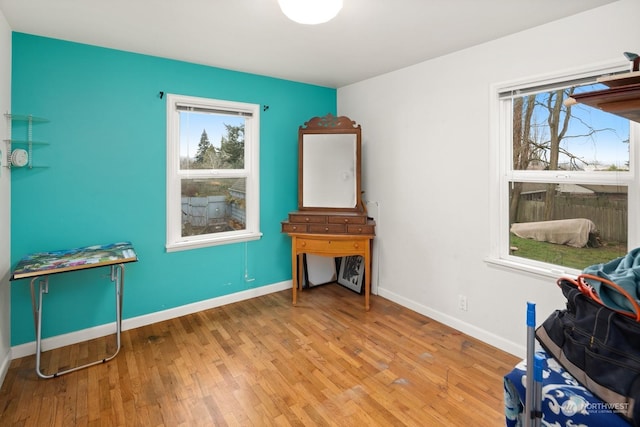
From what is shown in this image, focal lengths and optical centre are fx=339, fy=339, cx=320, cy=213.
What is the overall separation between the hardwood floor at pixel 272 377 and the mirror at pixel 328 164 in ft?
3.98

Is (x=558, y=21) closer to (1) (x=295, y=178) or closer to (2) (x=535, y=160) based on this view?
(2) (x=535, y=160)

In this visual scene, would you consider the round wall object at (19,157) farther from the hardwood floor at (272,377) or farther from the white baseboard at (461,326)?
the white baseboard at (461,326)

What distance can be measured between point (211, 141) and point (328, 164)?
1.21m

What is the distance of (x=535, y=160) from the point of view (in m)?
2.51

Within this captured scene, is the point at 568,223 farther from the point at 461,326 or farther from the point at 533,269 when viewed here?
the point at 461,326

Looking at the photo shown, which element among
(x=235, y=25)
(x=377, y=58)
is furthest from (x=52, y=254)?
(x=377, y=58)

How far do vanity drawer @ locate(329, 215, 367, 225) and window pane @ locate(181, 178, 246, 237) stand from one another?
1.00 metres

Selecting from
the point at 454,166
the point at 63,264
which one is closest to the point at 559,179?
the point at 454,166

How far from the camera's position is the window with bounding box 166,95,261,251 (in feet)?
10.4

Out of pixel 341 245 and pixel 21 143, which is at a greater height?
pixel 21 143

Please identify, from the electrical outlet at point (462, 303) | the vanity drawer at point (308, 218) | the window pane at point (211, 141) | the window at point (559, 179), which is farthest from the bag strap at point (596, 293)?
the window pane at point (211, 141)

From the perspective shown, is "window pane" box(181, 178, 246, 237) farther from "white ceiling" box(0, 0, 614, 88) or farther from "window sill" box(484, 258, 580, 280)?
"window sill" box(484, 258, 580, 280)

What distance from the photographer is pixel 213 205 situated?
3463 millimetres

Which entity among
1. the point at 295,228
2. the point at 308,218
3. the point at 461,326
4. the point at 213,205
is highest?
the point at 213,205
